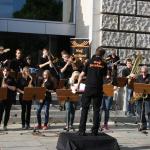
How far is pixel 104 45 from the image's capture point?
63.3 feet

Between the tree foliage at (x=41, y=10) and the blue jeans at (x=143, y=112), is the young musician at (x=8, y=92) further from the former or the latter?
the tree foliage at (x=41, y=10)

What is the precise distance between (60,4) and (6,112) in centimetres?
686

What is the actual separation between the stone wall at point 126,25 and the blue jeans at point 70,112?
4661 millimetres

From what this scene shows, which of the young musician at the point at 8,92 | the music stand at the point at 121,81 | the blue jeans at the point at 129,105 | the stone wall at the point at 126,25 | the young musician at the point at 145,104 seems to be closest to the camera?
the young musician at the point at 8,92

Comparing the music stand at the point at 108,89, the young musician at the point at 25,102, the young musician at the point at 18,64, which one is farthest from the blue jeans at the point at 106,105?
the young musician at the point at 18,64

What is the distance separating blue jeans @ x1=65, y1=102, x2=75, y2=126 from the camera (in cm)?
1503

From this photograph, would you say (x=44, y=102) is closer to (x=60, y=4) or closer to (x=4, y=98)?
(x=4, y=98)

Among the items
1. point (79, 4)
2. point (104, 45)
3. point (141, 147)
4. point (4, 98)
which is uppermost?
point (79, 4)

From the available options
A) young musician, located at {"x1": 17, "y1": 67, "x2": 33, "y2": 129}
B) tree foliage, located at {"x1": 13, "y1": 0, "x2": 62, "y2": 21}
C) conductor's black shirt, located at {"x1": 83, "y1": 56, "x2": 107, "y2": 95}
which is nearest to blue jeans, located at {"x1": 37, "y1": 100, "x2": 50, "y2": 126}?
young musician, located at {"x1": 17, "y1": 67, "x2": 33, "y2": 129}

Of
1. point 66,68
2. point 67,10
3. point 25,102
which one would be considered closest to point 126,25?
point 67,10

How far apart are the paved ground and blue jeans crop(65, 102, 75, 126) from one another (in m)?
0.40

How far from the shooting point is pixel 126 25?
64.3 ft

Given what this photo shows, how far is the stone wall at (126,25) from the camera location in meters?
19.3

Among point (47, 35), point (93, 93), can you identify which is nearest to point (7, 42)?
point (47, 35)
